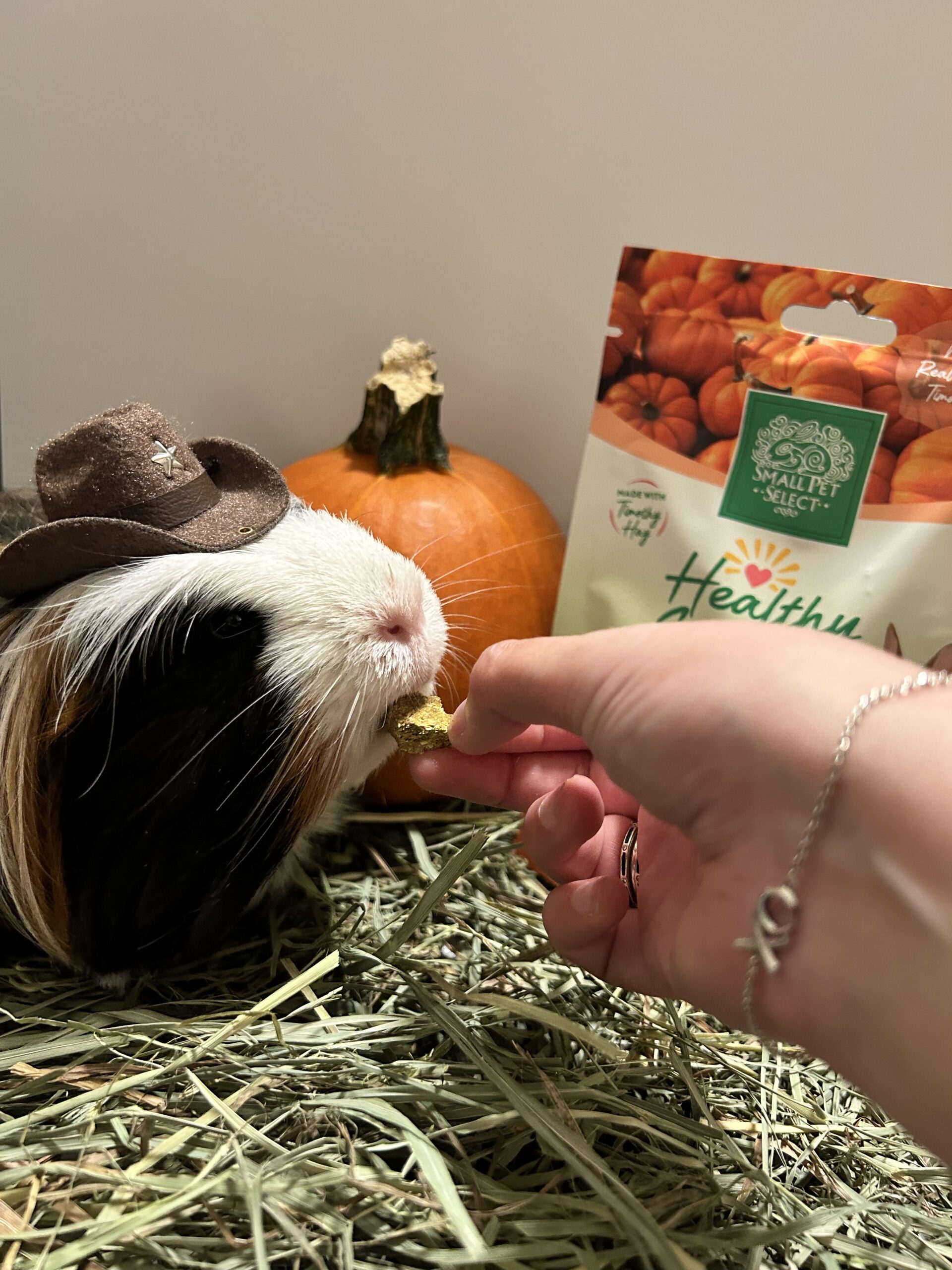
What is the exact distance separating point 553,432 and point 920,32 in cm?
64

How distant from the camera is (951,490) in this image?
88 centimetres

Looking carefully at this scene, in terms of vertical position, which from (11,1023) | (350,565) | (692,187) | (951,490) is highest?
(692,187)

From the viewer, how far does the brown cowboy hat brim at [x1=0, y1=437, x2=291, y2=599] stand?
2.29 ft

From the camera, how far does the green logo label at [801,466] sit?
90cm

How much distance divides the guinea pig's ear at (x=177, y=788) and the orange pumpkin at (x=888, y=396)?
0.63 metres

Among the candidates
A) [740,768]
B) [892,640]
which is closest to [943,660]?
[892,640]

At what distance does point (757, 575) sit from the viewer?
3.12 ft

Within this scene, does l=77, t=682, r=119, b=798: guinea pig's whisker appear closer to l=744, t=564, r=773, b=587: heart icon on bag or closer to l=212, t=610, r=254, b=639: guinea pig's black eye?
l=212, t=610, r=254, b=639: guinea pig's black eye

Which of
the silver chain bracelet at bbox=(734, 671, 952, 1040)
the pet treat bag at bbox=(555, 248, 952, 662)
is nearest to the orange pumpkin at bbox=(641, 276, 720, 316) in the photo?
the pet treat bag at bbox=(555, 248, 952, 662)

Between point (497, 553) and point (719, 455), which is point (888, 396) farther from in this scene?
point (497, 553)

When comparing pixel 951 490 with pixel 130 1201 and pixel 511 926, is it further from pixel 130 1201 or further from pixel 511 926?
pixel 130 1201

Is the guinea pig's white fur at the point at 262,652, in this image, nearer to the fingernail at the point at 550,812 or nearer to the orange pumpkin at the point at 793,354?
the fingernail at the point at 550,812

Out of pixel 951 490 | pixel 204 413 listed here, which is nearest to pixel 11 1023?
pixel 204 413

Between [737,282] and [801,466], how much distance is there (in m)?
0.20
